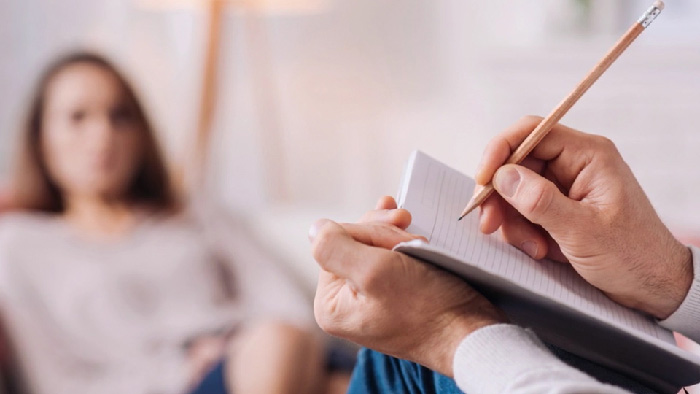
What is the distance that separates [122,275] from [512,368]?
1396mm

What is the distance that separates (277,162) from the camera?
115 inches

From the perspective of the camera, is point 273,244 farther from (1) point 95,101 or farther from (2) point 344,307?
(2) point 344,307

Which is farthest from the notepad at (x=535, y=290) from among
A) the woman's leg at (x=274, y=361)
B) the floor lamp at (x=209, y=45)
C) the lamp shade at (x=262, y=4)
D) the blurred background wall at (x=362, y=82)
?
the blurred background wall at (x=362, y=82)

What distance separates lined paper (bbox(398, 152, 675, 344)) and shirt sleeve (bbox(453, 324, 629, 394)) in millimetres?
56

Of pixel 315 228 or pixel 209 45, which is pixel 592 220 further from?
pixel 209 45

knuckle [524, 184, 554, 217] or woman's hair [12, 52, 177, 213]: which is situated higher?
knuckle [524, 184, 554, 217]

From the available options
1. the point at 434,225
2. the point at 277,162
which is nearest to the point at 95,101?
the point at 277,162

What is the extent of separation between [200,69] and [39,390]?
1.31 m

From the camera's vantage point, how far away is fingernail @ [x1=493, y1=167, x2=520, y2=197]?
0.66 metres

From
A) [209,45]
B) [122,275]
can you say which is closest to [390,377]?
[122,275]

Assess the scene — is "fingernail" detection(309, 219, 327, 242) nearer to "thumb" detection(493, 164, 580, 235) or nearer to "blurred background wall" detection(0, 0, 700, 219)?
"thumb" detection(493, 164, 580, 235)

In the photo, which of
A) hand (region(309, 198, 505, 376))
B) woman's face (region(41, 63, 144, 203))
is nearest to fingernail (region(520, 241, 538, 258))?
hand (region(309, 198, 505, 376))

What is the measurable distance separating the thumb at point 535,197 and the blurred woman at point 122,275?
1083 mm

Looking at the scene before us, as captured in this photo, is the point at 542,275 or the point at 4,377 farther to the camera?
the point at 4,377
